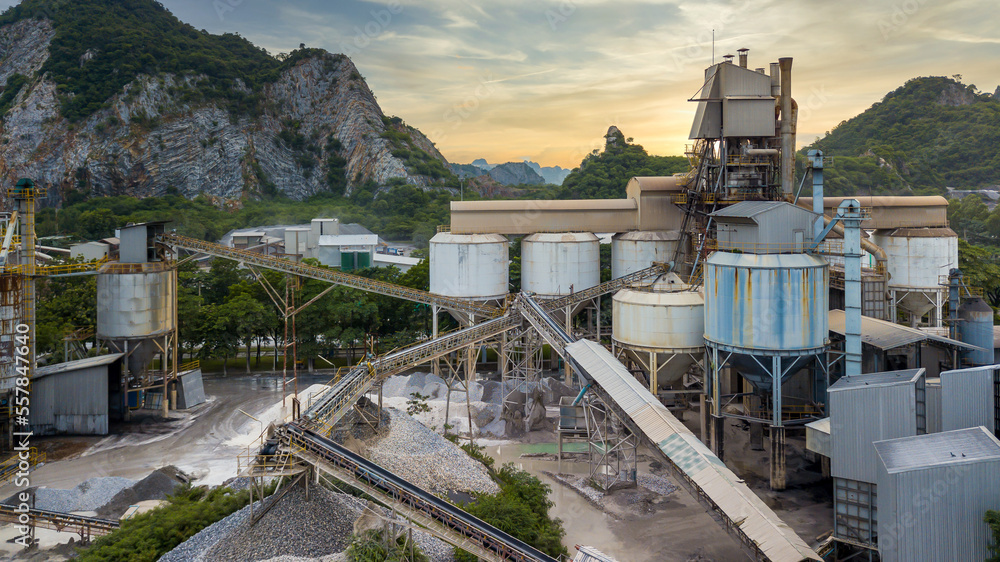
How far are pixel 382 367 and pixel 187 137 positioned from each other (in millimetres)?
95133

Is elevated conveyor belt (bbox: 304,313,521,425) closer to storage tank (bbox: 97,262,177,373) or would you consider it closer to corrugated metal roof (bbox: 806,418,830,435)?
storage tank (bbox: 97,262,177,373)

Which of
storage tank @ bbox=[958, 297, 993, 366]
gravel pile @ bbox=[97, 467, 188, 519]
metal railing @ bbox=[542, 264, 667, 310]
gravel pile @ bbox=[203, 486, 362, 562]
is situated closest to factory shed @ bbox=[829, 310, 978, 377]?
storage tank @ bbox=[958, 297, 993, 366]

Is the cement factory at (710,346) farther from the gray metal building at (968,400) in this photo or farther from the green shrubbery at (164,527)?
the green shrubbery at (164,527)

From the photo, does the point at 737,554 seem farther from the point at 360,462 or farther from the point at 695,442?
the point at 360,462

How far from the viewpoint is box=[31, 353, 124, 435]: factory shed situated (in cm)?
3142

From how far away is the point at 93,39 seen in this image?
108m

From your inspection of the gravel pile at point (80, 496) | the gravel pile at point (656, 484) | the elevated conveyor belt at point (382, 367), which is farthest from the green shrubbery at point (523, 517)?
the gravel pile at point (80, 496)

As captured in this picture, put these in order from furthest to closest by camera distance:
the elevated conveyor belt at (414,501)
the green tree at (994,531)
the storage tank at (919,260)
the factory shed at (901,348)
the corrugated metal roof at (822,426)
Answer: the storage tank at (919,260) < the factory shed at (901,348) < the corrugated metal roof at (822,426) < the elevated conveyor belt at (414,501) < the green tree at (994,531)

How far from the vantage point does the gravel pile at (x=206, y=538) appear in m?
17.9

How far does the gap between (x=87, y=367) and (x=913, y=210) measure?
48870 mm

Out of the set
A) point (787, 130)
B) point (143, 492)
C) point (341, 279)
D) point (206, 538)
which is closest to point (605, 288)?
point (787, 130)

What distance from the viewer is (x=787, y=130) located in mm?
34719

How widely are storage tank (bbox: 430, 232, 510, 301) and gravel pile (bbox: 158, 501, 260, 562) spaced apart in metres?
23.8

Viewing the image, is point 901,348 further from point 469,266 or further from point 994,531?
point 469,266
